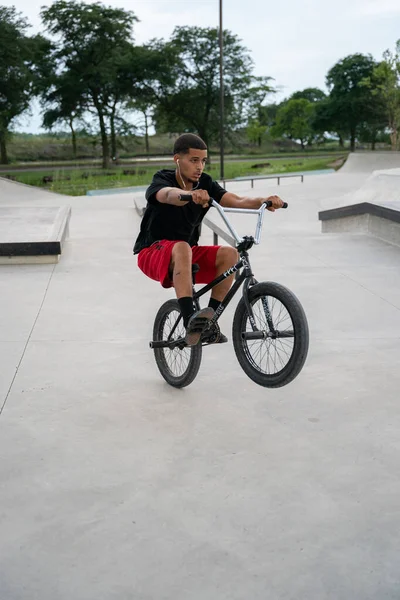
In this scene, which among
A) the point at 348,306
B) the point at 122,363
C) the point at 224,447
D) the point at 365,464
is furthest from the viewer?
the point at 348,306

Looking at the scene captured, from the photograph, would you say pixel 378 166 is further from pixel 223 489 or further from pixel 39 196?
pixel 223 489

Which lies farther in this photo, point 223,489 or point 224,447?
Answer: point 224,447

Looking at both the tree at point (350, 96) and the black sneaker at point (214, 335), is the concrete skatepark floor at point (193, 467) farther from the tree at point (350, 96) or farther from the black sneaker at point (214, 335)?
the tree at point (350, 96)

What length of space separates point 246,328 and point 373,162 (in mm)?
38448

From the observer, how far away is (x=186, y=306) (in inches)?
163

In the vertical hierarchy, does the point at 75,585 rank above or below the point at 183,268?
below

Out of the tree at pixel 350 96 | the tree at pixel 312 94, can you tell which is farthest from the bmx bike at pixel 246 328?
the tree at pixel 312 94

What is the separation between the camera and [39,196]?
27969 millimetres

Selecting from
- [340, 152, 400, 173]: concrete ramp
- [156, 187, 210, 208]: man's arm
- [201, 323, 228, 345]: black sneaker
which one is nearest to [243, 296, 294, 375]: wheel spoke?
[201, 323, 228, 345]: black sneaker

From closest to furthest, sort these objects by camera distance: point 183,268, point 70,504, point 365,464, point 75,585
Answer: point 75,585 → point 70,504 → point 365,464 → point 183,268

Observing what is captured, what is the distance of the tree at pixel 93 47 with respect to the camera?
5247 centimetres

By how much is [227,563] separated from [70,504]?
807 millimetres

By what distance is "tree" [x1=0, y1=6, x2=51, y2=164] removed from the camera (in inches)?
1767

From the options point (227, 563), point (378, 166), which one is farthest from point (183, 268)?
point (378, 166)
